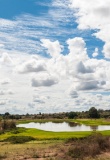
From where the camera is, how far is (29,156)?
3186cm

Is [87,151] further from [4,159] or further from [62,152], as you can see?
[4,159]

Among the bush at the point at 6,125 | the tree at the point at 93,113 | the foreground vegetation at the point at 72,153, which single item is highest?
the tree at the point at 93,113

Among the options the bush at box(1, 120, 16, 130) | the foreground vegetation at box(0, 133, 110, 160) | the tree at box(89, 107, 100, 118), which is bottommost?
the foreground vegetation at box(0, 133, 110, 160)

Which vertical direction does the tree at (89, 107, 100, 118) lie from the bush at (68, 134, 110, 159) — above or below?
above

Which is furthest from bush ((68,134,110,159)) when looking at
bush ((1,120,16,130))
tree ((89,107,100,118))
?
tree ((89,107,100,118))

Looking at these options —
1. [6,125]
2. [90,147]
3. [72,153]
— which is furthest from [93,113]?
[72,153]

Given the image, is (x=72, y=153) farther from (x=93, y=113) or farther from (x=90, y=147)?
(x=93, y=113)

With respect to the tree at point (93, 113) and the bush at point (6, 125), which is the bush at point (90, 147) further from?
the tree at point (93, 113)

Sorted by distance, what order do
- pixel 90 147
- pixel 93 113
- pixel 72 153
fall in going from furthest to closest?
pixel 93 113
pixel 90 147
pixel 72 153

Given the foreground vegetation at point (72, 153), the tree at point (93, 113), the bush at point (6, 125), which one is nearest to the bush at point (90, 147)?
the foreground vegetation at point (72, 153)

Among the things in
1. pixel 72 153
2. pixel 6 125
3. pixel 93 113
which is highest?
pixel 93 113

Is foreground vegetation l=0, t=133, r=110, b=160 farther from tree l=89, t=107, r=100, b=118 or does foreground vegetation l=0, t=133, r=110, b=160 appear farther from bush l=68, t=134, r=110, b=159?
tree l=89, t=107, r=100, b=118

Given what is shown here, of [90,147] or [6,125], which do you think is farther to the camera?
[6,125]

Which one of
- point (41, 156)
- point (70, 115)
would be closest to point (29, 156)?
point (41, 156)
